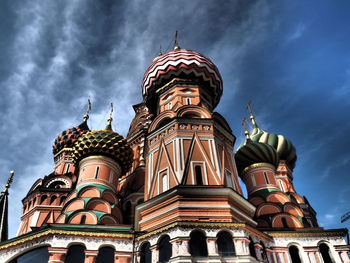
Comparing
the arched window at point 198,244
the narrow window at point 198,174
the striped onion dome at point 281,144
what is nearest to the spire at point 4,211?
the narrow window at point 198,174

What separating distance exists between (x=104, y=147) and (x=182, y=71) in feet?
19.5

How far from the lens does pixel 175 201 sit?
10.3 metres

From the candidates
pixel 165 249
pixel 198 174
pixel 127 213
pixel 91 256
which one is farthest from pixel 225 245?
pixel 127 213

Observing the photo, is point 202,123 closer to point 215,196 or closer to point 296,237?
point 215,196

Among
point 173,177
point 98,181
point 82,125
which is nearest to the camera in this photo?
point 173,177

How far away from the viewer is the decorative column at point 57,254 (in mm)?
9109

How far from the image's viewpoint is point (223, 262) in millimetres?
8703

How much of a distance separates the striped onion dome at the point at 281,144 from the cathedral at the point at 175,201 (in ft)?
11.9

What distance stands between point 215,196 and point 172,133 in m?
3.54

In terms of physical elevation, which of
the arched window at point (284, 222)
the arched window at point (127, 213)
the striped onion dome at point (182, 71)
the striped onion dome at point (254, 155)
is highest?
the striped onion dome at point (182, 71)

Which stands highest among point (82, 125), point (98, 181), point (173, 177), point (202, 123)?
point (82, 125)

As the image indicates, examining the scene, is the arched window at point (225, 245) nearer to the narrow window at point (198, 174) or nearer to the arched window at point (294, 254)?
the narrow window at point (198, 174)

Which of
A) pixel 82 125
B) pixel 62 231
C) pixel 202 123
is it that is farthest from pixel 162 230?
pixel 82 125

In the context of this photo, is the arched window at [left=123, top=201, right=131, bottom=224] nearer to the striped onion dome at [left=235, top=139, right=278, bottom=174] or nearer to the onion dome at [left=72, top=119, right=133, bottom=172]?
the onion dome at [left=72, top=119, right=133, bottom=172]
